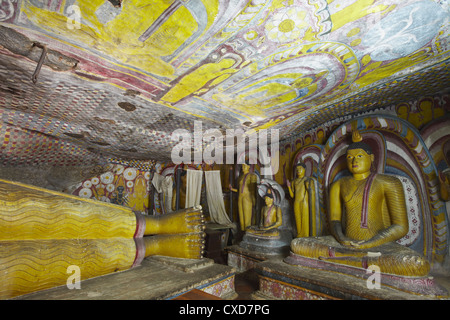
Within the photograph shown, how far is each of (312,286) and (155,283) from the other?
63.1 inches

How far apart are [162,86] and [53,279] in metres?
1.99

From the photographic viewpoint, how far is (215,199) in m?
5.98

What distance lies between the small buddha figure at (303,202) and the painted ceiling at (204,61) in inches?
48.6

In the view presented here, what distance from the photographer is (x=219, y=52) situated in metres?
1.95

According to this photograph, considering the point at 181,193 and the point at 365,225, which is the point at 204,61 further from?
the point at 181,193

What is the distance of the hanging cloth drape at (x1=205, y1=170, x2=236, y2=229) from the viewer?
225 inches

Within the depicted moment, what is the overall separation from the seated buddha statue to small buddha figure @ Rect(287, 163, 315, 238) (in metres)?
0.58

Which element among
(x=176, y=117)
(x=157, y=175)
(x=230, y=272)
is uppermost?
(x=176, y=117)

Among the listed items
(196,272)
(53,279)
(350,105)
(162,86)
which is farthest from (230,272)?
(350,105)

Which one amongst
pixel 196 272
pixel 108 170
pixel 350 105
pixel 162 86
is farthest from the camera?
pixel 108 170

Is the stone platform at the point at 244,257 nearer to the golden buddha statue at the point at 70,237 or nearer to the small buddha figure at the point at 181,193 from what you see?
the golden buddha statue at the point at 70,237

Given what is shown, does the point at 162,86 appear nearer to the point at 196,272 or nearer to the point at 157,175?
the point at 196,272

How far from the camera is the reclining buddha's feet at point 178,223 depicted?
244cm

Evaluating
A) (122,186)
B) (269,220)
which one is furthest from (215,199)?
(122,186)
